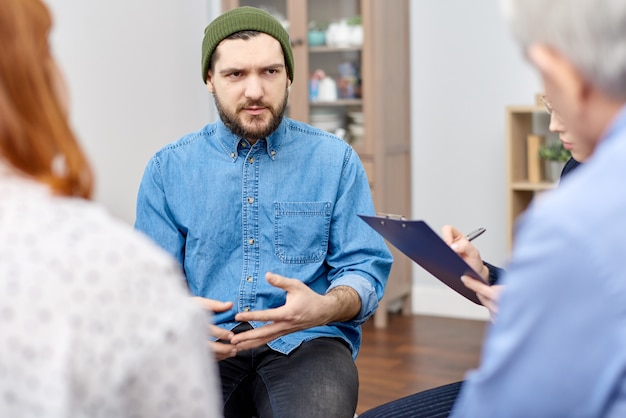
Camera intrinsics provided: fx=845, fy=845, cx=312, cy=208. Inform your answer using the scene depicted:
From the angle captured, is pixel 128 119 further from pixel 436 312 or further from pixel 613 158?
pixel 613 158

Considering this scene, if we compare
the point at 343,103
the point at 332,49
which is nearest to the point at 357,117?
the point at 343,103

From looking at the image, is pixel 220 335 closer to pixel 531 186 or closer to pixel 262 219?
pixel 262 219

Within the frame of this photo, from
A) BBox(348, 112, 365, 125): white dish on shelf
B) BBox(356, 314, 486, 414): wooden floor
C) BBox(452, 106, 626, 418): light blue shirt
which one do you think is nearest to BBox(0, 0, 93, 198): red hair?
BBox(452, 106, 626, 418): light blue shirt

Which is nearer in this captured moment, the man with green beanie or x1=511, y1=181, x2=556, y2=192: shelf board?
the man with green beanie

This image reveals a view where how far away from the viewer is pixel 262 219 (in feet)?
6.35

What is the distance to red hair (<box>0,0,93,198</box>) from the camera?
0.86m

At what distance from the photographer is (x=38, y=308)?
79 cm

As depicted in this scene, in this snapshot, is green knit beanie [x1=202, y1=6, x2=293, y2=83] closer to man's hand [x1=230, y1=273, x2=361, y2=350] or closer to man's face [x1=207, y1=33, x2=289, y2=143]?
man's face [x1=207, y1=33, x2=289, y2=143]

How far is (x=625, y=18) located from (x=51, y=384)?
635 mm

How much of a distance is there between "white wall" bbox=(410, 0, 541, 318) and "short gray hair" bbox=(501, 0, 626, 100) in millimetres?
3422

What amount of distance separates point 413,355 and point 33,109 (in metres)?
3.04

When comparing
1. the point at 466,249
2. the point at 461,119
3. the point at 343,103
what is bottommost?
the point at 466,249

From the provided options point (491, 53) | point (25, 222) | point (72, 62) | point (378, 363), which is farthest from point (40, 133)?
point (491, 53)

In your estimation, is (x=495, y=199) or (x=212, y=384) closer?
(x=212, y=384)
